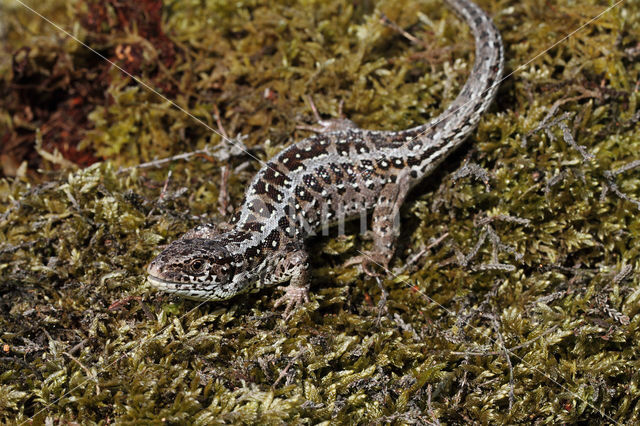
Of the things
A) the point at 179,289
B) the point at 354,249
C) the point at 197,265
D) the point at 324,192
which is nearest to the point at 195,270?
the point at 197,265

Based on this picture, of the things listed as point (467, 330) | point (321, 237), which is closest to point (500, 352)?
point (467, 330)

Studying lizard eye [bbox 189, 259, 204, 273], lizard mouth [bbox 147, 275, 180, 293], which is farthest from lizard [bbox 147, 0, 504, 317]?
lizard mouth [bbox 147, 275, 180, 293]

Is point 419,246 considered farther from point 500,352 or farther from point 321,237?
point 500,352

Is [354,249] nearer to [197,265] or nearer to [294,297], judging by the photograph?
[294,297]

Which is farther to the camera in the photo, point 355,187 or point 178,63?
point 178,63

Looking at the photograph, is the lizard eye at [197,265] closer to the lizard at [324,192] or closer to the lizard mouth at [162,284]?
the lizard at [324,192]

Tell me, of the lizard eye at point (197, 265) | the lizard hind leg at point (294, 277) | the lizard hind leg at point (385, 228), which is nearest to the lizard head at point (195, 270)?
the lizard eye at point (197, 265)
